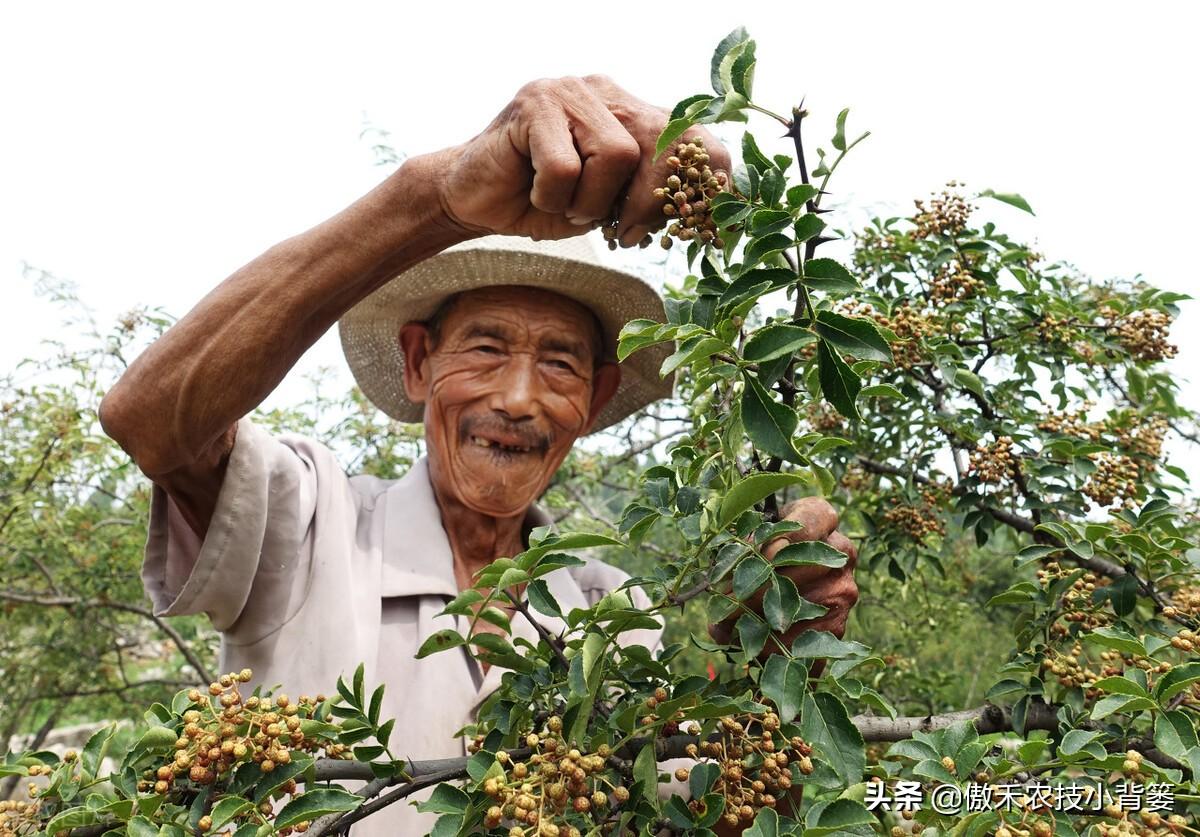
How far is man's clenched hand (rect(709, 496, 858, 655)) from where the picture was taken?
1.21 meters

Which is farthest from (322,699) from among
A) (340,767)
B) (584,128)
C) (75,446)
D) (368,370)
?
(75,446)

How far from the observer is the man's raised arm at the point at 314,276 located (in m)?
1.37

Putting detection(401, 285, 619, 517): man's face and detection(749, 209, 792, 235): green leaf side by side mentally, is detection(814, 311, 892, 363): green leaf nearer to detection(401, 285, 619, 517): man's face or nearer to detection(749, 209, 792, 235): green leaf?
detection(749, 209, 792, 235): green leaf

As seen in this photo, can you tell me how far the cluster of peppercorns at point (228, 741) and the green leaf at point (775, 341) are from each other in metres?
0.62

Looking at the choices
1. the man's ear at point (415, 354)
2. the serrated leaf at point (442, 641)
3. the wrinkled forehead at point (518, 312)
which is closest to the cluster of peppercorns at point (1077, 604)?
the serrated leaf at point (442, 641)

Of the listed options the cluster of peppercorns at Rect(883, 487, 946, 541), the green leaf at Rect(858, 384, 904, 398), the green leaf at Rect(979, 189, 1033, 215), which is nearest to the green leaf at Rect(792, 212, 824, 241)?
the green leaf at Rect(858, 384, 904, 398)

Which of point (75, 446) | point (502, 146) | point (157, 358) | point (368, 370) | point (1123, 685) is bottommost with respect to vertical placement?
point (1123, 685)

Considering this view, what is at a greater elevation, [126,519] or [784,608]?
[126,519]

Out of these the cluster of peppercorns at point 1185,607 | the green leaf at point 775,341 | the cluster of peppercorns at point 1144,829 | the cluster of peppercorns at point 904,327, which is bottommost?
the cluster of peppercorns at point 1144,829

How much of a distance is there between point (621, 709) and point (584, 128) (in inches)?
30.7

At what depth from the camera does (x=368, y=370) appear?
2658 mm

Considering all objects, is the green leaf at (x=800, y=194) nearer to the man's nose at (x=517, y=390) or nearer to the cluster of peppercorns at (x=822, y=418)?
the man's nose at (x=517, y=390)

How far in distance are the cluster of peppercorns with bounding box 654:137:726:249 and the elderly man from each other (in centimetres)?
6

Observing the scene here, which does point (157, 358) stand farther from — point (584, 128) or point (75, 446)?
point (75, 446)
